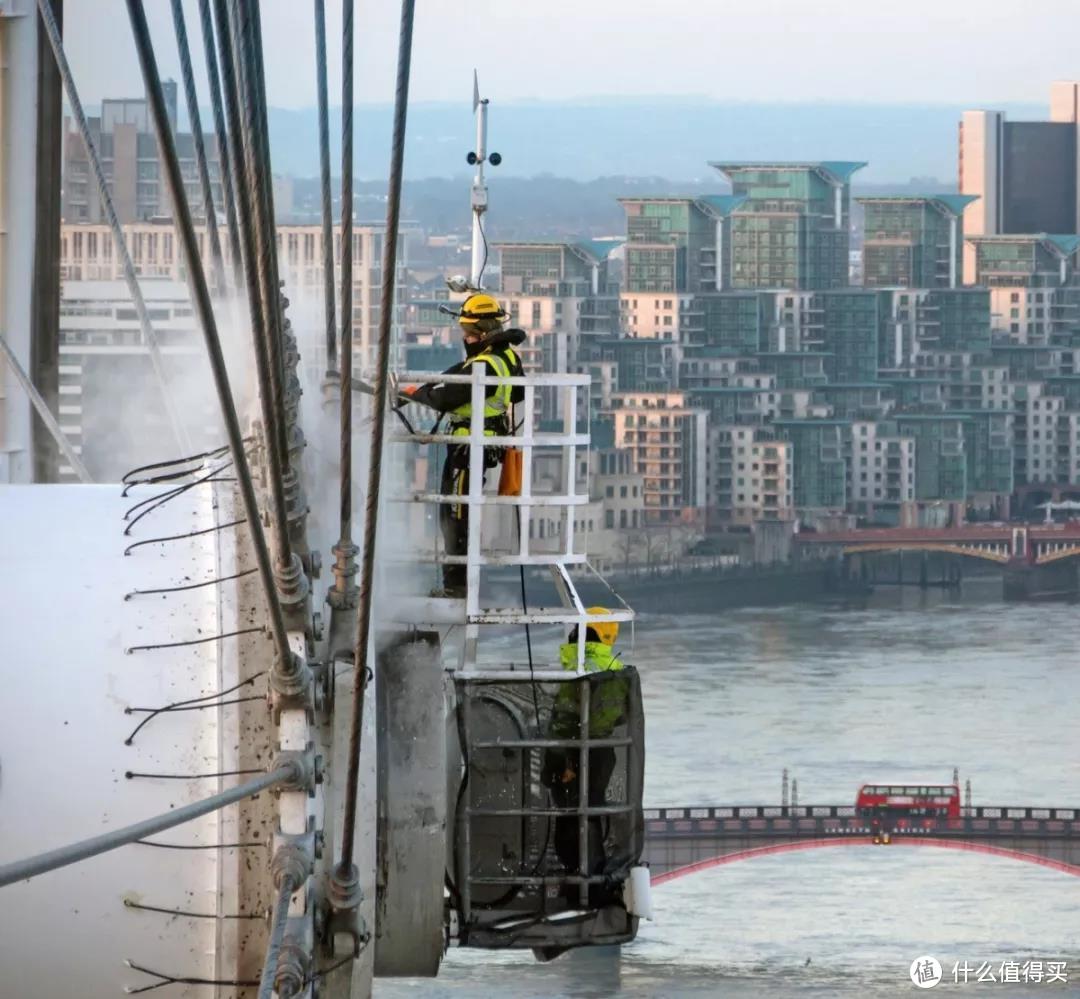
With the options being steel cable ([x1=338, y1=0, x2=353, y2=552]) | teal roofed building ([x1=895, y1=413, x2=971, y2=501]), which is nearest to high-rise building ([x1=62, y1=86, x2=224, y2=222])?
steel cable ([x1=338, y1=0, x2=353, y2=552])

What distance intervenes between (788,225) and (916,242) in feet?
7.99

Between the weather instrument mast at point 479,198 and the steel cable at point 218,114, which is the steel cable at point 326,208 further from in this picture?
the weather instrument mast at point 479,198

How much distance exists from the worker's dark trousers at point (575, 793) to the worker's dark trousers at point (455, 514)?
288mm

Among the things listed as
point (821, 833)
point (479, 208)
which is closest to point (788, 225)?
point (821, 833)

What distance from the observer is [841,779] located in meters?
23.8

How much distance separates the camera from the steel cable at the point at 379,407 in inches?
67.7

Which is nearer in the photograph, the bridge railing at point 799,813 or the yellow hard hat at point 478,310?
the yellow hard hat at point 478,310

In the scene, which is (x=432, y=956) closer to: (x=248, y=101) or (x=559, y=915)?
(x=559, y=915)

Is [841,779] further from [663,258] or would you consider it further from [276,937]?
[276,937]

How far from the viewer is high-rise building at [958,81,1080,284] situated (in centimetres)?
3931

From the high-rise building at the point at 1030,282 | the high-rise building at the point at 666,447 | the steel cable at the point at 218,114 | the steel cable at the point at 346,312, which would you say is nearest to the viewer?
the steel cable at the point at 346,312

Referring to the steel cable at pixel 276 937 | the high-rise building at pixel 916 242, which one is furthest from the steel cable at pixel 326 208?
the high-rise building at pixel 916 242

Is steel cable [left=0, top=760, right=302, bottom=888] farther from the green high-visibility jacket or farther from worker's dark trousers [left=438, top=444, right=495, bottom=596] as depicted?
worker's dark trousers [left=438, top=444, right=495, bottom=596]

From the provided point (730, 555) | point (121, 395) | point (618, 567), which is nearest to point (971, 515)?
point (730, 555)
